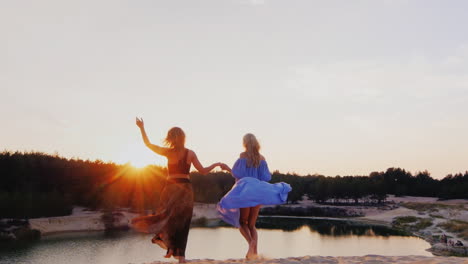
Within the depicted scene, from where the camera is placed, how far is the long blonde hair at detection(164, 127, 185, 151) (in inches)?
254

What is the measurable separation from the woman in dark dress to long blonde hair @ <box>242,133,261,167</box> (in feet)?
3.03

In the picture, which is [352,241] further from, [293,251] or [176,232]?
[176,232]

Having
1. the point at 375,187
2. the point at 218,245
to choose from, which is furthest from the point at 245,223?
the point at 375,187

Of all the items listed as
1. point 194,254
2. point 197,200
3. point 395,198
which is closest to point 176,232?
point 194,254

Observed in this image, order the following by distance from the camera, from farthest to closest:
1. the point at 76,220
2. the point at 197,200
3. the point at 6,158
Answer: the point at 197,200
the point at 6,158
the point at 76,220

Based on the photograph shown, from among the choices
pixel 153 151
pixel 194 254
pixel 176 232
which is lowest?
pixel 194 254

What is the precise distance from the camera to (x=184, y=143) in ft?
21.3

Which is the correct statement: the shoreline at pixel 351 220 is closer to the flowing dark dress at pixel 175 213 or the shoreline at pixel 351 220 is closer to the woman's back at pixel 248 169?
the woman's back at pixel 248 169

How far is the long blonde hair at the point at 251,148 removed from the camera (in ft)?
23.2

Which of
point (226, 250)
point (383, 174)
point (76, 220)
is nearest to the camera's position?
point (226, 250)

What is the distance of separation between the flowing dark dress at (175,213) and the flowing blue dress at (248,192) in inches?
31.9

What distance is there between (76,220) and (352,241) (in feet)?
70.2

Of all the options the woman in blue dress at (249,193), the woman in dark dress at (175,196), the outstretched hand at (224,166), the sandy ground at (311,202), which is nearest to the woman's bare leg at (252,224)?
the woman in blue dress at (249,193)

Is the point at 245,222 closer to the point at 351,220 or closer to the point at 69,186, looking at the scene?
the point at 69,186
